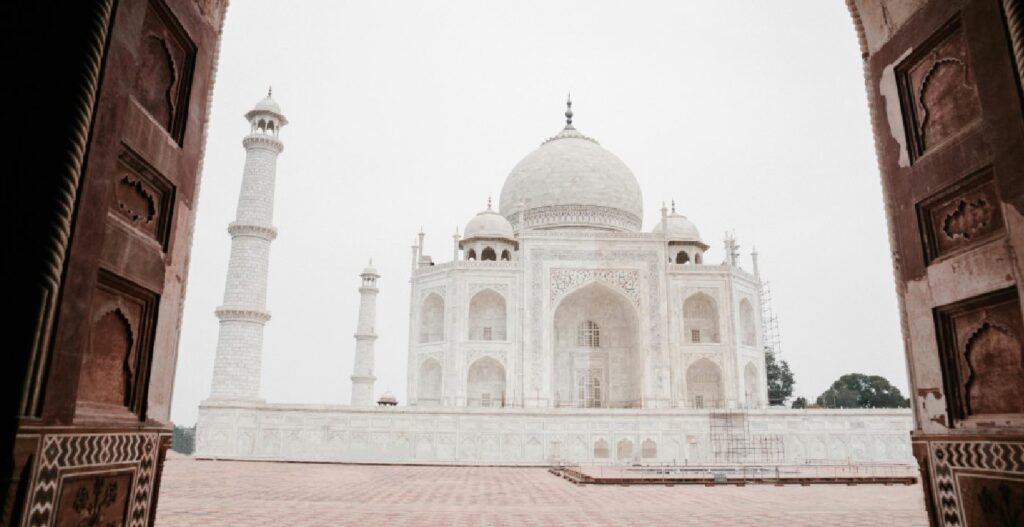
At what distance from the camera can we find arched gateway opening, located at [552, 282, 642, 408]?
843 inches

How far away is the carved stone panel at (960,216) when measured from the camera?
2.78m

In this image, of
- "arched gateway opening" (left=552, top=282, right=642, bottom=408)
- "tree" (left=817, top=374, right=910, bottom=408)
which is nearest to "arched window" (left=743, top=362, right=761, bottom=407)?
"arched gateway opening" (left=552, top=282, right=642, bottom=408)

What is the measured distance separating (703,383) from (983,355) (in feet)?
63.7

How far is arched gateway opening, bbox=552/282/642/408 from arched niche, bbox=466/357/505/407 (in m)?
1.80

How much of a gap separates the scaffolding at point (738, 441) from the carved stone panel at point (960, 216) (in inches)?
569

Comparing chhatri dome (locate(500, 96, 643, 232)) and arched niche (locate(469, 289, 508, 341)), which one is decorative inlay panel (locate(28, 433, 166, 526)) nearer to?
arched niche (locate(469, 289, 508, 341))

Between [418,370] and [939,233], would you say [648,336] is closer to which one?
[418,370]

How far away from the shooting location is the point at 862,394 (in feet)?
121

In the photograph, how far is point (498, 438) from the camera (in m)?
16.2

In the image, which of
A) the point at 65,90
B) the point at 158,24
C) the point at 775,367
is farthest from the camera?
the point at 775,367

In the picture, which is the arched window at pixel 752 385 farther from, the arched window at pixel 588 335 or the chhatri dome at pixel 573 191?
the chhatri dome at pixel 573 191

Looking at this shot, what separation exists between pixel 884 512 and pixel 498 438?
1060 centimetres

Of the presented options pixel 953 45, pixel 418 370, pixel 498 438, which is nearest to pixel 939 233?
pixel 953 45

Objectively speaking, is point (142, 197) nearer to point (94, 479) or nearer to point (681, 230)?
point (94, 479)
